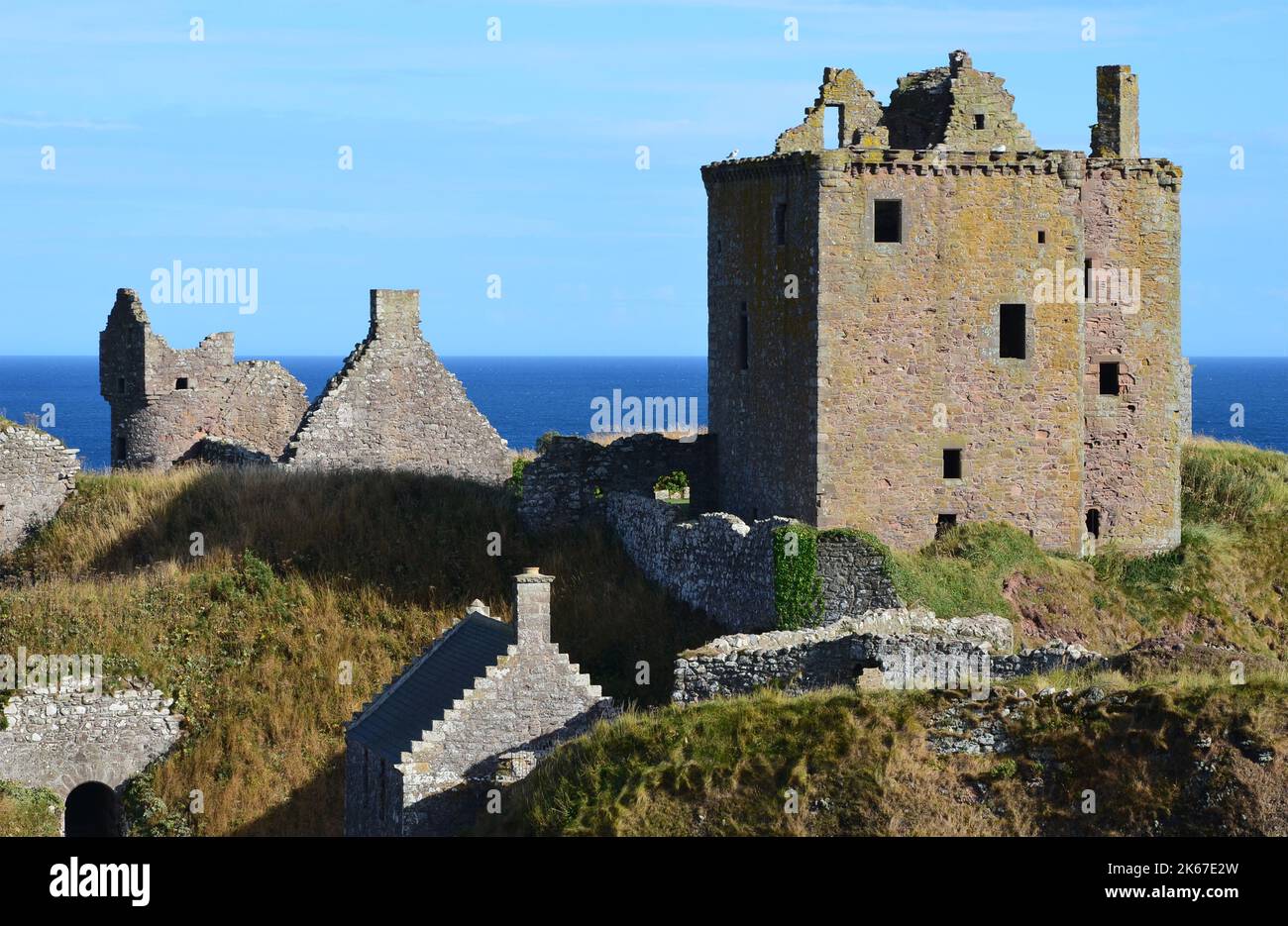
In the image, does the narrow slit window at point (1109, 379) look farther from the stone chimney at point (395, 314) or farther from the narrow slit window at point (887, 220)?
the stone chimney at point (395, 314)

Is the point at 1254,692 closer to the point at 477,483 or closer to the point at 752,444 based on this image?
the point at 752,444

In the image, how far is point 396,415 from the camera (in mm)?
41969

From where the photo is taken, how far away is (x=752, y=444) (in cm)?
3691

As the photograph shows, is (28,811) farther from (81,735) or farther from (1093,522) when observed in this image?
(1093,522)

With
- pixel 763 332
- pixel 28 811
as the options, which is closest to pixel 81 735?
pixel 28 811

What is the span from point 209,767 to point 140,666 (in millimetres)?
2020

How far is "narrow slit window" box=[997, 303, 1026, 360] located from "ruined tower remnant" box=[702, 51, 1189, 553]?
0.03 metres

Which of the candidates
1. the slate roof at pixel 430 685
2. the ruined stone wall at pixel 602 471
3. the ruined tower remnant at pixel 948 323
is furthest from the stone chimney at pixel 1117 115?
the slate roof at pixel 430 685

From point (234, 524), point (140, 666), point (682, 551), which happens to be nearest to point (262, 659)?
point (140, 666)

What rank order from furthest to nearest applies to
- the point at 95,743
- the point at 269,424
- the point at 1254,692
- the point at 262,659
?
the point at 269,424
the point at 262,659
the point at 95,743
the point at 1254,692

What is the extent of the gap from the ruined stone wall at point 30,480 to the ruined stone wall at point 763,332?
36.4ft

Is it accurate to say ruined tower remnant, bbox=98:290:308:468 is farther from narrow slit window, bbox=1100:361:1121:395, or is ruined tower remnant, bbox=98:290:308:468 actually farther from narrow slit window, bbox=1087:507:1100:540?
narrow slit window, bbox=1087:507:1100:540

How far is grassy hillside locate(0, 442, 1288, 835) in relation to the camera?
105ft

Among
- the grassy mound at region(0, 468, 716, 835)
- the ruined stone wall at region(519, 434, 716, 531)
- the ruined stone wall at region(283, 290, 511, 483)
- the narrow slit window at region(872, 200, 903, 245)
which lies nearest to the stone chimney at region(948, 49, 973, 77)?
the narrow slit window at region(872, 200, 903, 245)
